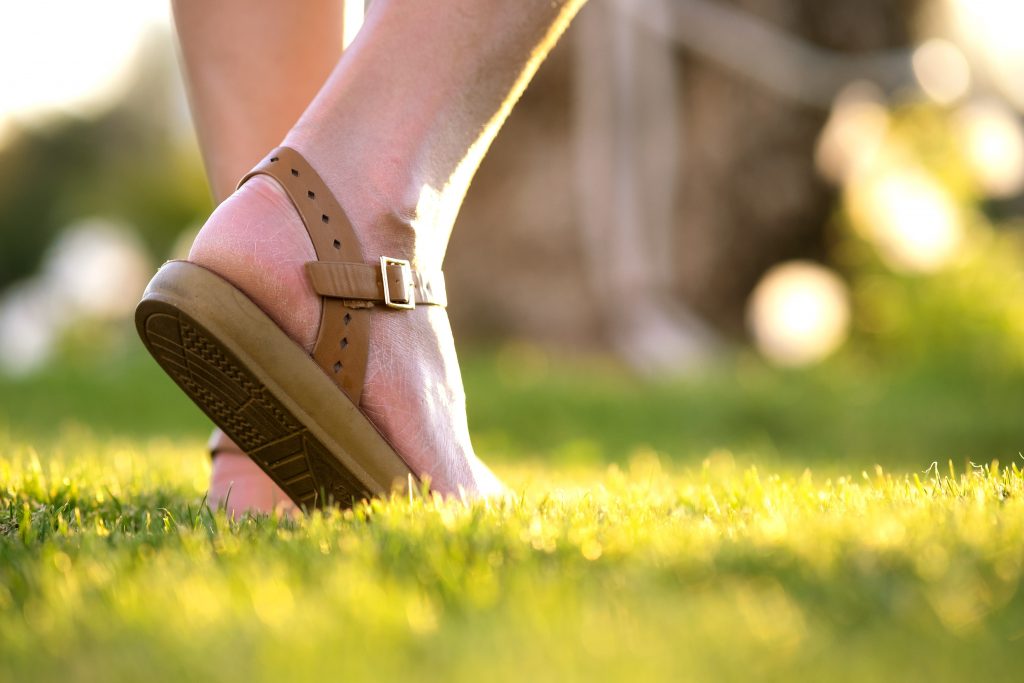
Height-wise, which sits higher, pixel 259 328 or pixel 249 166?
pixel 249 166

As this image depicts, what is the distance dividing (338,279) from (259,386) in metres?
0.18

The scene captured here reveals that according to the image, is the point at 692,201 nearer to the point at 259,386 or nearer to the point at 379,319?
the point at 379,319

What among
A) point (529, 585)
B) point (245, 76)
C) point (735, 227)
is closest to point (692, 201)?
point (735, 227)

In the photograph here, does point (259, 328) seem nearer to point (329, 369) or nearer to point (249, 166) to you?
point (329, 369)

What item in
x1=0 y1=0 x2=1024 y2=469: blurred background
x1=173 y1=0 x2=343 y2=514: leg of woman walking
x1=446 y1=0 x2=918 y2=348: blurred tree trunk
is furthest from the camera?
x1=446 y1=0 x2=918 y2=348: blurred tree trunk

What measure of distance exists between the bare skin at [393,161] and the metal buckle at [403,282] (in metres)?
0.02

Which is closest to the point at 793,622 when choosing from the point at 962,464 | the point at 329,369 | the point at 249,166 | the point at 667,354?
the point at 329,369

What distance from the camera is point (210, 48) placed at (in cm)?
189

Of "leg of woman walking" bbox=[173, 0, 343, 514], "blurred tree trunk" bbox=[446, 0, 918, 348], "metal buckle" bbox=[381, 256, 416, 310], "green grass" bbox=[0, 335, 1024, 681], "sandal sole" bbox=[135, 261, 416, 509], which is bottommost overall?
"green grass" bbox=[0, 335, 1024, 681]

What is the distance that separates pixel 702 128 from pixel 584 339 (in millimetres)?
1663

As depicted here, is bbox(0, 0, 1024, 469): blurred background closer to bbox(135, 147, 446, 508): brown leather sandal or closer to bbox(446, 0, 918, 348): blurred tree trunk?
bbox(446, 0, 918, 348): blurred tree trunk

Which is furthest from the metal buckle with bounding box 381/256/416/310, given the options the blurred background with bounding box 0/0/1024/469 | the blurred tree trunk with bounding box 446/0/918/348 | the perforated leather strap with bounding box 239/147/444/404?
the blurred tree trunk with bounding box 446/0/918/348

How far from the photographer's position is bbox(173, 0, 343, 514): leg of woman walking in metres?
1.87

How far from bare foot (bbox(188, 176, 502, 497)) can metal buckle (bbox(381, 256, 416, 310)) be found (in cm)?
1
